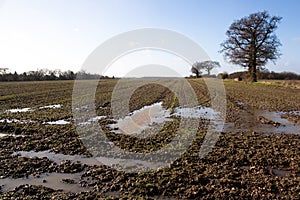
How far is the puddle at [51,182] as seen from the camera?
5.40 metres

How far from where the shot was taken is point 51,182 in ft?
18.7

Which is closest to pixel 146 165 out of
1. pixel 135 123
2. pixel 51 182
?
pixel 51 182

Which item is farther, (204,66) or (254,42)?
(204,66)

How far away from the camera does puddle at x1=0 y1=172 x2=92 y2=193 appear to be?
17.7ft

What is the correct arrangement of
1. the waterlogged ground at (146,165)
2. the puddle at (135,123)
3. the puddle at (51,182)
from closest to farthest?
the waterlogged ground at (146,165), the puddle at (51,182), the puddle at (135,123)

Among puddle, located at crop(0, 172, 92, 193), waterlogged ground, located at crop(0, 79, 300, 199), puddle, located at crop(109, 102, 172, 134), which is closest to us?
waterlogged ground, located at crop(0, 79, 300, 199)

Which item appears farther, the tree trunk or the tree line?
the tree line

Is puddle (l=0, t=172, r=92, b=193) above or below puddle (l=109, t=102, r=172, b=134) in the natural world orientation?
below

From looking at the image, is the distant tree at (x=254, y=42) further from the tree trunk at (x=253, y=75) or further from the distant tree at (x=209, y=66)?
the distant tree at (x=209, y=66)

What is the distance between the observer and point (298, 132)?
10430 mm

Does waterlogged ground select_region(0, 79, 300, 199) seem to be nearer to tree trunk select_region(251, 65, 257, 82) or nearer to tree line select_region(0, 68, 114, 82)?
tree trunk select_region(251, 65, 257, 82)

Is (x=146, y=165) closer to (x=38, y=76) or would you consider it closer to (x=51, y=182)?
(x=51, y=182)

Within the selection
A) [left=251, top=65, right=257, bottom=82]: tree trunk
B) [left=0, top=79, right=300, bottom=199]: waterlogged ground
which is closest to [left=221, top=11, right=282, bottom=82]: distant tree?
[left=251, top=65, right=257, bottom=82]: tree trunk

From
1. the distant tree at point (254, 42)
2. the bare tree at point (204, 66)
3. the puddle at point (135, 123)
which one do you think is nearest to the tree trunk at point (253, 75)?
the distant tree at point (254, 42)
